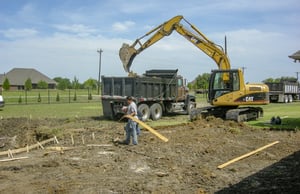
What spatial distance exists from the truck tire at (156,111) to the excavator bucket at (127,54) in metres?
3.17

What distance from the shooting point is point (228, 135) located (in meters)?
14.8

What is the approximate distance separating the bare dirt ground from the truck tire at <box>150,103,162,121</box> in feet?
21.0

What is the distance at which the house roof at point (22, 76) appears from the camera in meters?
115

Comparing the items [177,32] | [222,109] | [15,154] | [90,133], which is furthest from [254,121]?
[15,154]

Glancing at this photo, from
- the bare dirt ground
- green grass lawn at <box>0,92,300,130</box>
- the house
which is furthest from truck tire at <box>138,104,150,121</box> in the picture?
the house

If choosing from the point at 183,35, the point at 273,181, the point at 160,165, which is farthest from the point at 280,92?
the point at 273,181

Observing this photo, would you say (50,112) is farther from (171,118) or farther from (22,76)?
(22,76)

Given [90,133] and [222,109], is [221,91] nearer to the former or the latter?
[222,109]

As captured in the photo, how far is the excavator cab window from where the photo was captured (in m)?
19.9

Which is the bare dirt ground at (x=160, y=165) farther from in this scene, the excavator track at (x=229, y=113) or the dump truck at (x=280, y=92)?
the dump truck at (x=280, y=92)

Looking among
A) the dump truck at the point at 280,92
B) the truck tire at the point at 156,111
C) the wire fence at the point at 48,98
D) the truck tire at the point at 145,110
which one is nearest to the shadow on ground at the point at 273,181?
the truck tire at the point at 145,110

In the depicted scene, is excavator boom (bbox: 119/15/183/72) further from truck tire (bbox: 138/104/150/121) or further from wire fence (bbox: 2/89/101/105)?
wire fence (bbox: 2/89/101/105)

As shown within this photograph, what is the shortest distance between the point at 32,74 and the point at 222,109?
106 meters

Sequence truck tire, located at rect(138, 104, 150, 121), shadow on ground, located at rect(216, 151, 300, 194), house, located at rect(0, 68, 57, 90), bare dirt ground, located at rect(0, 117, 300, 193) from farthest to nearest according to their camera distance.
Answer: house, located at rect(0, 68, 57, 90)
truck tire, located at rect(138, 104, 150, 121)
bare dirt ground, located at rect(0, 117, 300, 193)
shadow on ground, located at rect(216, 151, 300, 194)
